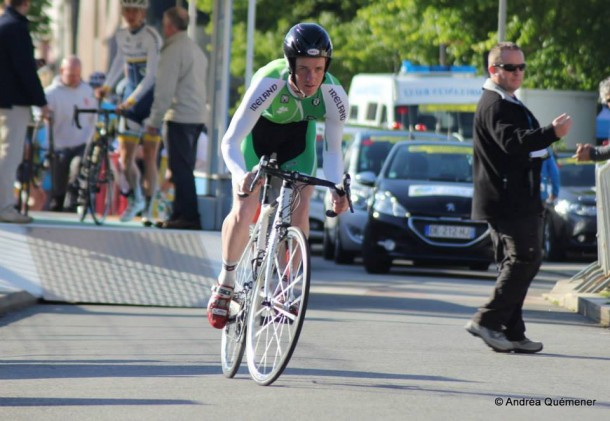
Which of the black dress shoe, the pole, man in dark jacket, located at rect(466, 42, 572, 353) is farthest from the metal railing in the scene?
man in dark jacket, located at rect(466, 42, 572, 353)

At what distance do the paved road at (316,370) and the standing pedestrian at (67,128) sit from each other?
4.32 meters

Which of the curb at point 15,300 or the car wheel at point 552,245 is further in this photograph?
the car wheel at point 552,245

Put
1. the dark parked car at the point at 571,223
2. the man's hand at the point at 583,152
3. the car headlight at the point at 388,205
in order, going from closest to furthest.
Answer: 1. the man's hand at the point at 583,152
2. the car headlight at the point at 388,205
3. the dark parked car at the point at 571,223

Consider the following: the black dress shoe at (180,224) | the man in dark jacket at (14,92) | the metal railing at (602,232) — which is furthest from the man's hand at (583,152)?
the man in dark jacket at (14,92)

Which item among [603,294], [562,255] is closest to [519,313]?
[603,294]

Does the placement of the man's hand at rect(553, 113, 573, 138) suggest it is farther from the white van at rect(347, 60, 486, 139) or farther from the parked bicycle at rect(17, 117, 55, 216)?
the white van at rect(347, 60, 486, 139)

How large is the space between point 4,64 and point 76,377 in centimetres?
529

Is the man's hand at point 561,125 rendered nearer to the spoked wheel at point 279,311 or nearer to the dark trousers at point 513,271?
the dark trousers at point 513,271

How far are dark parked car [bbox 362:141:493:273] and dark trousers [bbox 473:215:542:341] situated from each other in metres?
8.24

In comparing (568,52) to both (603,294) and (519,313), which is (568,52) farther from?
(519,313)

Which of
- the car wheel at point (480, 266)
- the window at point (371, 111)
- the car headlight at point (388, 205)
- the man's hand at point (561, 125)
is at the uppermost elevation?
the window at point (371, 111)

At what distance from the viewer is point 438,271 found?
67.2ft

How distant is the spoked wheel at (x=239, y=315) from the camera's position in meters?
8.41

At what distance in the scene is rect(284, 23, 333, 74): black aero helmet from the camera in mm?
8266
